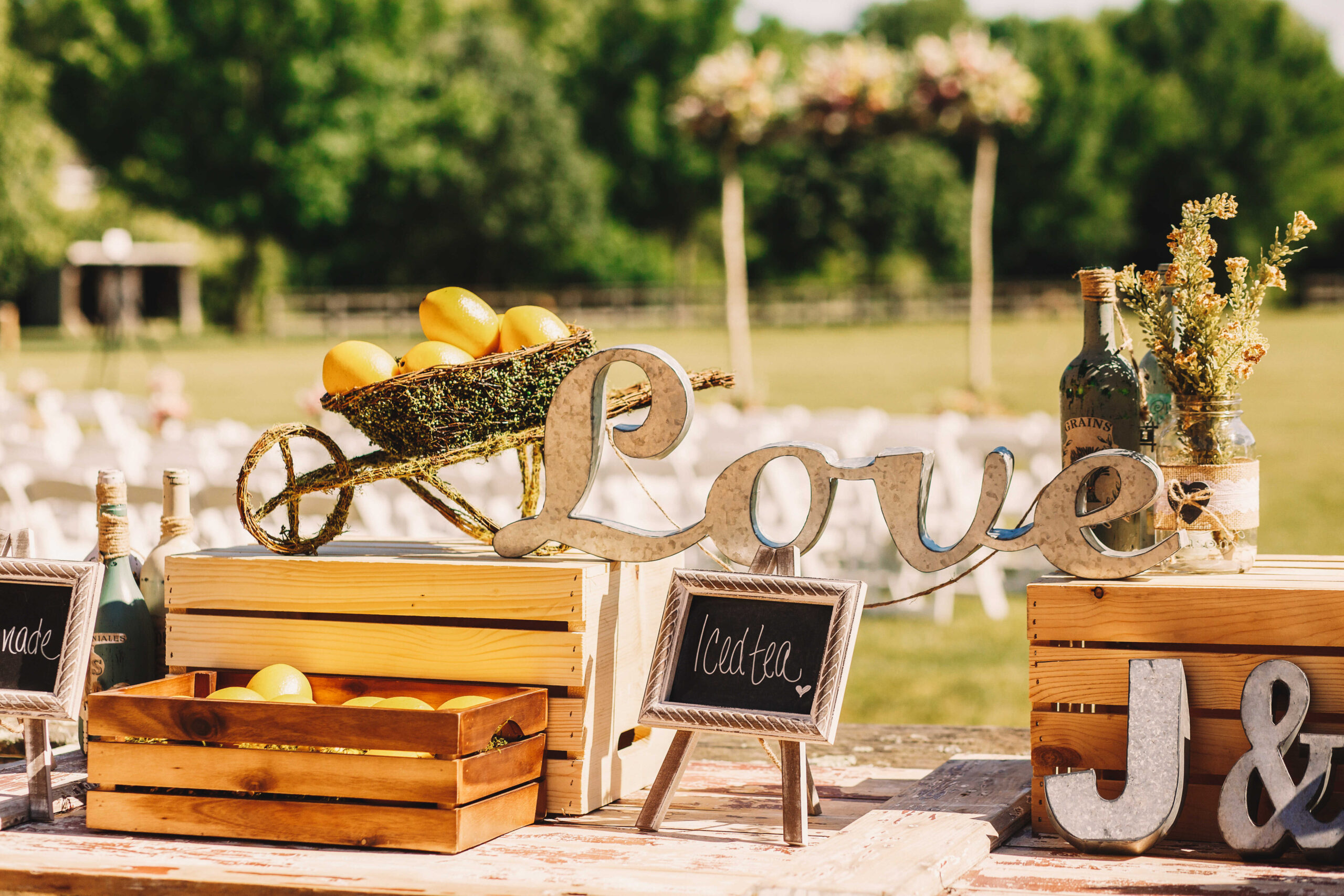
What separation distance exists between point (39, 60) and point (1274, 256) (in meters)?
42.6

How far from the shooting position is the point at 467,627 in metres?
2.32

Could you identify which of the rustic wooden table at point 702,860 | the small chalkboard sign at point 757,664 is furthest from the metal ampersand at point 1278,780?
the small chalkboard sign at point 757,664

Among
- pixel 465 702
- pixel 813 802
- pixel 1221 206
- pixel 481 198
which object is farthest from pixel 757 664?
pixel 481 198

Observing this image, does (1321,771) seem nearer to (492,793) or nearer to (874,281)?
(492,793)

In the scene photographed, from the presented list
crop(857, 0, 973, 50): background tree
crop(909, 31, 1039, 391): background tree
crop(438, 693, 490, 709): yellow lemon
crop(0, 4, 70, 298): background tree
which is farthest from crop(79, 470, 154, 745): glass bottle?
crop(857, 0, 973, 50): background tree

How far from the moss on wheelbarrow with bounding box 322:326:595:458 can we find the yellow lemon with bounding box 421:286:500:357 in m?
0.15

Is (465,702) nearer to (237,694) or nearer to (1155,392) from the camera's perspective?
(237,694)

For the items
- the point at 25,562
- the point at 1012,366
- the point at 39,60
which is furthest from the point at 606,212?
the point at 25,562

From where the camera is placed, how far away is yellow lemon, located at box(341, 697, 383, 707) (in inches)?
86.2

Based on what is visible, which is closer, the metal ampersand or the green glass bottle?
the metal ampersand

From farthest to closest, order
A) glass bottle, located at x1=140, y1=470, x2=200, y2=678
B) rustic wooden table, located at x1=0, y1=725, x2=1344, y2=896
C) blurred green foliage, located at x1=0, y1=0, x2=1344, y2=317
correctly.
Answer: blurred green foliage, located at x1=0, y1=0, x2=1344, y2=317 < glass bottle, located at x1=140, y1=470, x2=200, y2=678 < rustic wooden table, located at x1=0, y1=725, x2=1344, y2=896

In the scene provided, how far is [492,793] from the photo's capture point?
2.14m

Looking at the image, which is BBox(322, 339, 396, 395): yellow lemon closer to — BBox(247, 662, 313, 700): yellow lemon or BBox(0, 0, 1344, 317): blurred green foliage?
BBox(247, 662, 313, 700): yellow lemon

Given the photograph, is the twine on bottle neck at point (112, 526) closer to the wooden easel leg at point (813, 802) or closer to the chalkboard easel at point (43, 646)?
the chalkboard easel at point (43, 646)
